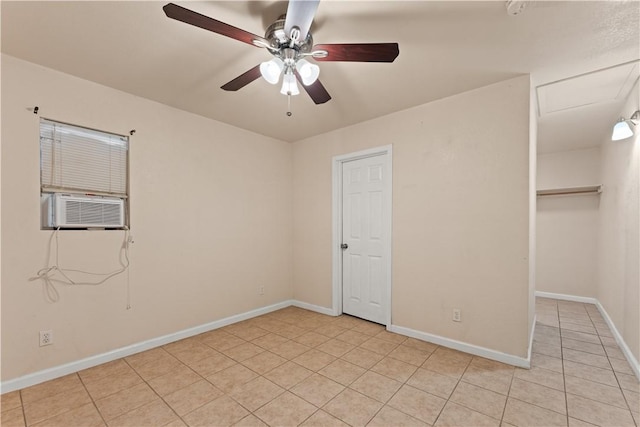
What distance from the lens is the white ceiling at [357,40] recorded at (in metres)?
1.73

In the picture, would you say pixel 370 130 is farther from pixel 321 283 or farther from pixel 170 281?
pixel 170 281

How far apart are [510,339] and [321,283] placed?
230 centimetres

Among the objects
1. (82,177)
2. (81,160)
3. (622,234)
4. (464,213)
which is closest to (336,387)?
(464,213)

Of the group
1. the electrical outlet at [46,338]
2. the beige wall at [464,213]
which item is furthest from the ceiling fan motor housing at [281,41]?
the electrical outlet at [46,338]

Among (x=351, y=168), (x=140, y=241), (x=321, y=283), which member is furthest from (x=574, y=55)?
(x=140, y=241)

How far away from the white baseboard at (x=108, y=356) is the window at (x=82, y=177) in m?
1.19

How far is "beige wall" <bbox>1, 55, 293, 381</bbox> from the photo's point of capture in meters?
2.24

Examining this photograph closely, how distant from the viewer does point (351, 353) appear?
2.79 meters

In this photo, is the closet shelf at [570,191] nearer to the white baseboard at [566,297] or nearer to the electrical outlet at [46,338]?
the white baseboard at [566,297]

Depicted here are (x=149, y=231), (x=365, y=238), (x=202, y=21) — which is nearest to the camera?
(x=202, y=21)

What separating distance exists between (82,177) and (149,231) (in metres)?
0.75

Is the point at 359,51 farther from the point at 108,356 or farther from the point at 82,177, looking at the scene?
the point at 108,356

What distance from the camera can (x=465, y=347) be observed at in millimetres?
2783

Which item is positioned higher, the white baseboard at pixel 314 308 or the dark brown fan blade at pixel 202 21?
the dark brown fan blade at pixel 202 21
